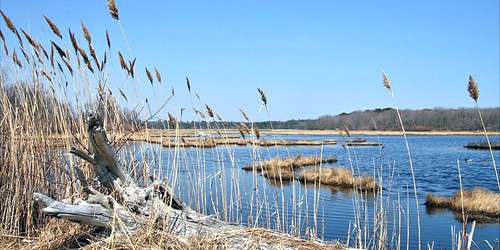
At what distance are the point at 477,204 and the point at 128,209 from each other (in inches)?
474

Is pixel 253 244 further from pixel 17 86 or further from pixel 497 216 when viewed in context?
pixel 497 216

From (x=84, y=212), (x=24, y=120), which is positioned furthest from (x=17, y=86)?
(x=84, y=212)

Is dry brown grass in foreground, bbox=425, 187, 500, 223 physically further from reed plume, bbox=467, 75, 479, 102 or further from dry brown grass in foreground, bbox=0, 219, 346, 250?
reed plume, bbox=467, 75, 479, 102

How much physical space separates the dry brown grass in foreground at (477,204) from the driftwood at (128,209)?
10487 millimetres

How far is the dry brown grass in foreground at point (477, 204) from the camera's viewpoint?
1215cm

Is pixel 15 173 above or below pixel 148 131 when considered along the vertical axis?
below

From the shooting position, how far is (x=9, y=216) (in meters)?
4.16

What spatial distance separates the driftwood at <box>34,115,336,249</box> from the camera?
317 cm

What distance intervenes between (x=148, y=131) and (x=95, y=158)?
123cm

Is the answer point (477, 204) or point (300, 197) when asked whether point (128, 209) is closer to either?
point (300, 197)

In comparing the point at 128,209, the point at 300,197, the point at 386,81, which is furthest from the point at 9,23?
the point at 300,197

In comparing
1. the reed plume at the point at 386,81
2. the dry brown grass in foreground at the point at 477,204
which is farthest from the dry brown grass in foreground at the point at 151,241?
the dry brown grass in foreground at the point at 477,204

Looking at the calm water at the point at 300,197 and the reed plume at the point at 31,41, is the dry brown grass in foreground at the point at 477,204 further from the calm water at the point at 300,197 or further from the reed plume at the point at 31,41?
the reed plume at the point at 31,41

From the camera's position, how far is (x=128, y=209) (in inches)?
134
